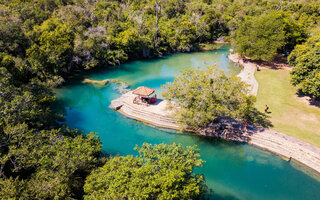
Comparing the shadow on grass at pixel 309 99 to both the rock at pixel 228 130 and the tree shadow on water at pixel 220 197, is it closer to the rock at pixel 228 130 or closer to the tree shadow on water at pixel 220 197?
the rock at pixel 228 130

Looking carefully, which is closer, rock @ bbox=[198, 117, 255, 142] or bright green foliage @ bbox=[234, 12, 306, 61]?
rock @ bbox=[198, 117, 255, 142]

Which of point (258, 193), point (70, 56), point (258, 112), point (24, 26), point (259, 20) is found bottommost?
point (258, 193)

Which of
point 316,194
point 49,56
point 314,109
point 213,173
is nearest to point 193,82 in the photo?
point 213,173

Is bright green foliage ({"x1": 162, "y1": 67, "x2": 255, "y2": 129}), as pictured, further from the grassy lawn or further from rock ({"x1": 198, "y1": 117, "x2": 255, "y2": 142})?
the grassy lawn

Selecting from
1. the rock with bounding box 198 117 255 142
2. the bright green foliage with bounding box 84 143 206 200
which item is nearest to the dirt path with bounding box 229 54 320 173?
the rock with bounding box 198 117 255 142

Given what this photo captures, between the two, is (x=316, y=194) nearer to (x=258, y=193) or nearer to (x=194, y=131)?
(x=258, y=193)
